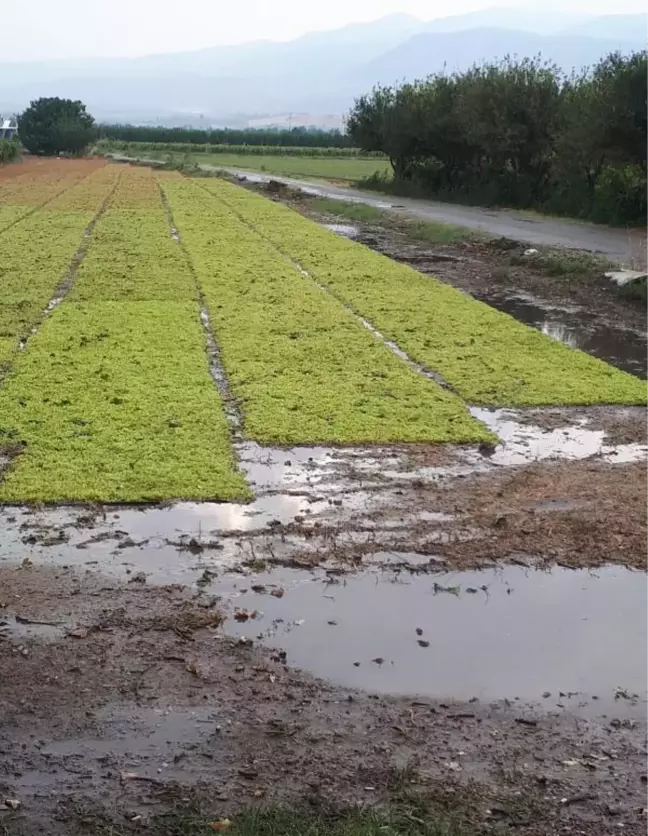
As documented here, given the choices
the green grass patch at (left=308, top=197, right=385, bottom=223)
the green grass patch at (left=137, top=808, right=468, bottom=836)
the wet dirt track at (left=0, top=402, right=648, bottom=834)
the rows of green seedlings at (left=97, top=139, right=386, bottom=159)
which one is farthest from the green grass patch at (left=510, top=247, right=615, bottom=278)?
the rows of green seedlings at (left=97, top=139, right=386, bottom=159)

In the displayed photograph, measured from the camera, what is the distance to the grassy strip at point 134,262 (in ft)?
51.5

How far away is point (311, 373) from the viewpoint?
10.7 meters

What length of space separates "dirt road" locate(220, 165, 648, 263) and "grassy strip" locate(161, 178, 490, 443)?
27.6 ft

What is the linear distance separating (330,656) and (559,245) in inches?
784

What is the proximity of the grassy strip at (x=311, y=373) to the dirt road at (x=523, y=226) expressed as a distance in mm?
8399

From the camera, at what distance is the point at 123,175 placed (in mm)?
52625

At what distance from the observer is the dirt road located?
23.3 metres

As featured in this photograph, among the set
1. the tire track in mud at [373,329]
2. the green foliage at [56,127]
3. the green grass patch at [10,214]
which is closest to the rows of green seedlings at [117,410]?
the tire track in mud at [373,329]

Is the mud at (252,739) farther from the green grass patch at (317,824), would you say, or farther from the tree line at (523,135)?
the tree line at (523,135)

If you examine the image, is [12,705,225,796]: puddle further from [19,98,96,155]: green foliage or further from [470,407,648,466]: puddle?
[19,98,96,155]: green foliage

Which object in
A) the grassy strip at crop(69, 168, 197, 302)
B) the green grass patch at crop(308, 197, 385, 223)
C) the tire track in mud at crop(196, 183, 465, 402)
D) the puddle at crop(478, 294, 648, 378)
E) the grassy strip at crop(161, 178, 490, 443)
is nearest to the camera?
the grassy strip at crop(161, 178, 490, 443)

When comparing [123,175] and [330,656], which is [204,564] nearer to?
[330,656]

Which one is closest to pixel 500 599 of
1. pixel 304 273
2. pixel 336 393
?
pixel 336 393

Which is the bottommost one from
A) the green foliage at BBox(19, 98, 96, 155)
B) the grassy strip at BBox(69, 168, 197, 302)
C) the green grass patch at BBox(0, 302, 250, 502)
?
the green grass patch at BBox(0, 302, 250, 502)
